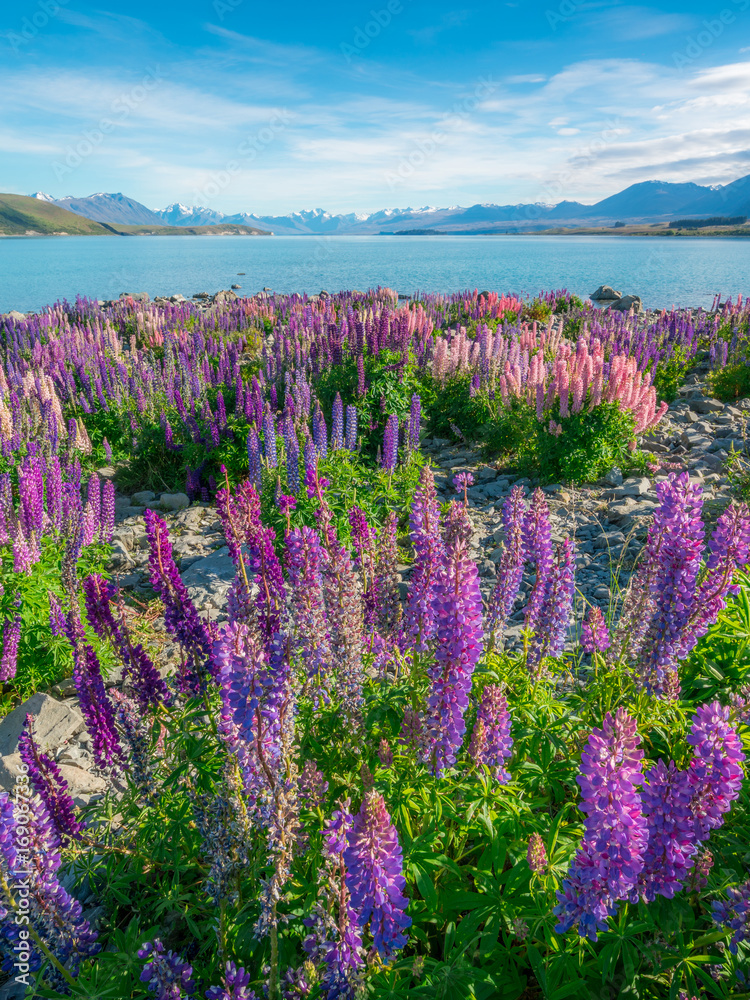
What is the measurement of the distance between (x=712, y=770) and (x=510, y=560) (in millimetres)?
1683

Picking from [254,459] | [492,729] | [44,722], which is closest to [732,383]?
[254,459]

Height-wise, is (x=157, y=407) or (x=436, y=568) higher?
(x=436, y=568)

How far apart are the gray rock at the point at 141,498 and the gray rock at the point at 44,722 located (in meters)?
5.85

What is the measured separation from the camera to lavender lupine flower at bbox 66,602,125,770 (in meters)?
3.13

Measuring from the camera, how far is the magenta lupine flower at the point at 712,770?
2.03m

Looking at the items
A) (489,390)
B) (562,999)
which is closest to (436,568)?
(562,999)

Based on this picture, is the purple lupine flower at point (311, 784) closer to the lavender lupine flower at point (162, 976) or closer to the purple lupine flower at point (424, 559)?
the lavender lupine flower at point (162, 976)

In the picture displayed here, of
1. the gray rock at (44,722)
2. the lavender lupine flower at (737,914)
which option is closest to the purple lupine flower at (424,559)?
the lavender lupine flower at (737,914)

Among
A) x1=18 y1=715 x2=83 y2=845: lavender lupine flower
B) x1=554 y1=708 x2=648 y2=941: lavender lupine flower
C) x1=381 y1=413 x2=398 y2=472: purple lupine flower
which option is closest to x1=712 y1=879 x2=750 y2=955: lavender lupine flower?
x1=554 y1=708 x2=648 y2=941: lavender lupine flower

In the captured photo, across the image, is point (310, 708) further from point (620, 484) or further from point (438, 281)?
point (438, 281)

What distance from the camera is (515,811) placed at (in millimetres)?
2850

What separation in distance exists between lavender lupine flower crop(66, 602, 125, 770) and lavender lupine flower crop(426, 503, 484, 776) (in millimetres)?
1880

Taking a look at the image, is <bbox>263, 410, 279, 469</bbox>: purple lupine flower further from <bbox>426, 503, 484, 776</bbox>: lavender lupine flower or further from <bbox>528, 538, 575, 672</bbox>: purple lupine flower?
<bbox>426, 503, 484, 776</bbox>: lavender lupine flower

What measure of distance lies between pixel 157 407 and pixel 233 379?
189 cm
